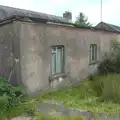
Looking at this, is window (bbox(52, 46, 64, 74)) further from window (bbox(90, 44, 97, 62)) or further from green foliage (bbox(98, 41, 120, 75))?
green foliage (bbox(98, 41, 120, 75))

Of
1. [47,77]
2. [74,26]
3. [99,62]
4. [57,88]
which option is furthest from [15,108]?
[99,62]

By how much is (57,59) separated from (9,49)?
8.45ft

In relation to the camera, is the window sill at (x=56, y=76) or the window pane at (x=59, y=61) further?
the window pane at (x=59, y=61)

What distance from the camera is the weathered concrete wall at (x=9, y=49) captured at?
24.9ft

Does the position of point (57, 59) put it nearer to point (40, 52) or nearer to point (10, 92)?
point (40, 52)

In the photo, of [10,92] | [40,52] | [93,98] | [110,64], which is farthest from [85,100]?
[110,64]

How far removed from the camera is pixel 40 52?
841 centimetres

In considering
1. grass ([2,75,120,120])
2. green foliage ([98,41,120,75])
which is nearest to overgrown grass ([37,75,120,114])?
grass ([2,75,120,120])

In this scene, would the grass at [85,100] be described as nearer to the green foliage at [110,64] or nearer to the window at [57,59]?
the window at [57,59]

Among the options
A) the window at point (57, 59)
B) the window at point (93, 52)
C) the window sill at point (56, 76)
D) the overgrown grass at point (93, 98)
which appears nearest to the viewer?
the overgrown grass at point (93, 98)

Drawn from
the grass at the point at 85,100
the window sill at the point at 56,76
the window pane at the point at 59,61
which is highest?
the window pane at the point at 59,61

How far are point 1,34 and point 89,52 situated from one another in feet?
20.9

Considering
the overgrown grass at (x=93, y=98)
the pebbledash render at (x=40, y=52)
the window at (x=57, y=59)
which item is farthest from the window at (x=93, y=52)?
the overgrown grass at (x=93, y=98)

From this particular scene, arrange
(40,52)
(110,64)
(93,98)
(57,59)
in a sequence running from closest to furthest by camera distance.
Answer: (93,98), (40,52), (57,59), (110,64)
